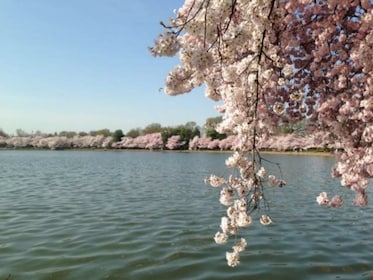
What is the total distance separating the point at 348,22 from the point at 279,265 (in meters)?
4.71

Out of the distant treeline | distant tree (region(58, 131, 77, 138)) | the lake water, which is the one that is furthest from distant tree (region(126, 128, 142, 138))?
the lake water

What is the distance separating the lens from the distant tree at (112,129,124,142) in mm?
121312

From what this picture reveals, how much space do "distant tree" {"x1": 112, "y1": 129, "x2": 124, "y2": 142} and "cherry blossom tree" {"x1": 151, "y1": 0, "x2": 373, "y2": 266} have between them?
382 ft

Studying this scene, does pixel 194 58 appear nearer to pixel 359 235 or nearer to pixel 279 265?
pixel 279 265

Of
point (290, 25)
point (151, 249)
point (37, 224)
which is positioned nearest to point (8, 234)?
point (37, 224)

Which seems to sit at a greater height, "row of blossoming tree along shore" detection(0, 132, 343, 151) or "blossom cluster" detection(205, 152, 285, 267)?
"row of blossoming tree along shore" detection(0, 132, 343, 151)

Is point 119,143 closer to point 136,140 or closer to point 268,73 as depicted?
point 136,140

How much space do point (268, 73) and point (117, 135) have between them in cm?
12055

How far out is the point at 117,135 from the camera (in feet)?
401

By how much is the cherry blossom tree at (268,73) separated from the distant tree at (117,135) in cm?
11640

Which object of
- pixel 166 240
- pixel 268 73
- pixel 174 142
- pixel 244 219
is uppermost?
pixel 174 142

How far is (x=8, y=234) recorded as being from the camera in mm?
10094

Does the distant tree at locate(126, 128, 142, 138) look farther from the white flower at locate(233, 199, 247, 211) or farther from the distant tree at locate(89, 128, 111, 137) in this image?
the white flower at locate(233, 199, 247, 211)

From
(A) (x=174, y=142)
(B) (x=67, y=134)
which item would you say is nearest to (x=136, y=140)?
(A) (x=174, y=142)
